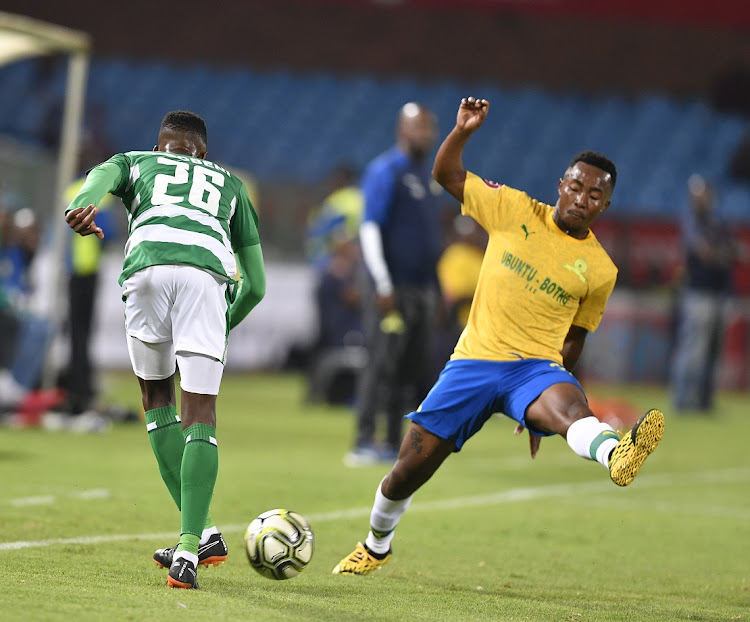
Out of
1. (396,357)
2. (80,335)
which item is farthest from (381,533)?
(80,335)

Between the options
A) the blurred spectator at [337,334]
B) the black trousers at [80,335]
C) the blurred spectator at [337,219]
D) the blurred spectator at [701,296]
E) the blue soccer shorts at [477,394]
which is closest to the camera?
the blue soccer shorts at [477,394]

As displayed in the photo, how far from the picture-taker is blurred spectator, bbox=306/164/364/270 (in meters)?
15.2

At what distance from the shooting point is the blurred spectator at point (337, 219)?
15.2 m

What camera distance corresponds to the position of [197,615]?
164 inches

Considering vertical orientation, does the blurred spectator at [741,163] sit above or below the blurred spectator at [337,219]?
above

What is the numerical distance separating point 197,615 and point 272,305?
1654 centimetres

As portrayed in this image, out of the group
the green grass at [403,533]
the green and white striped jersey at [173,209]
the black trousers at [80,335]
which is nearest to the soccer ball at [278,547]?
the green grass at [403,533]

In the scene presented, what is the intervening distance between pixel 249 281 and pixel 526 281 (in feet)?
3.99

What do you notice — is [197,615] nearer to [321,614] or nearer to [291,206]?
[321,614]

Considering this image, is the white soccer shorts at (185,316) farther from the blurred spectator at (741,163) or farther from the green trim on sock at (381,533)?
the blurred spectator at (741,163)

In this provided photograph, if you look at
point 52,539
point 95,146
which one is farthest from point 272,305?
point 52,539

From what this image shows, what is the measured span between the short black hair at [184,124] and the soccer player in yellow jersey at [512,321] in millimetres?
985

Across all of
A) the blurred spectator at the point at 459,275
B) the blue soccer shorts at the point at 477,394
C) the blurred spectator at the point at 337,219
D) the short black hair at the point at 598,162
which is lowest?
the blue soccer shorts at the point at 477,394

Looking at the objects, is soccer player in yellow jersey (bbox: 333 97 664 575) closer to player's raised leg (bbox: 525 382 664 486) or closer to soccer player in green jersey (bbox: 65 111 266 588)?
player's raised leg (bbox: 525 382 664 486)
